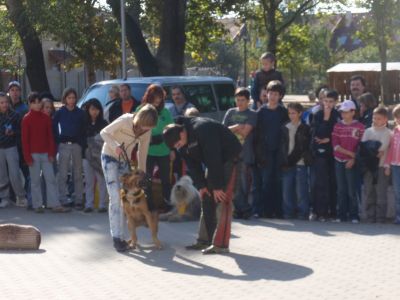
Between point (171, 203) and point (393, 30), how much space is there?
38334mm

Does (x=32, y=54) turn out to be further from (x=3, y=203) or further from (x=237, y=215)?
(x=237, y=215)

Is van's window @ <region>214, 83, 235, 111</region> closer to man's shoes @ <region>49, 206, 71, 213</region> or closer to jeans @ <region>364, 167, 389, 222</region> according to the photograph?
man's shoes @ <region>49, 206, 71, 213</region>

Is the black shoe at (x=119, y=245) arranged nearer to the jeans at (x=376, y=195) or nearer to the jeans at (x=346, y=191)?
the jeans at (x=346, y=191)

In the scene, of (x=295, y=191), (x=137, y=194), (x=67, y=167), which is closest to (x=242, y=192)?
(x=295, y=191)

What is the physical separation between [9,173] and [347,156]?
5496 millimetres

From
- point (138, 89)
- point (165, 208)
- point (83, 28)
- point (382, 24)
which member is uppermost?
point (382, 24)

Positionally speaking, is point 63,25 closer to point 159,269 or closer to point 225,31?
point 159,269

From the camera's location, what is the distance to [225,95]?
55.5ft

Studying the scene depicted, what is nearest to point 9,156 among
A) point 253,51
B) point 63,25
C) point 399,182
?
point 399,182

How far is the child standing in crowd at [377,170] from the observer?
1179cm

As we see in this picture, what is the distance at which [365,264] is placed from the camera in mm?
9188

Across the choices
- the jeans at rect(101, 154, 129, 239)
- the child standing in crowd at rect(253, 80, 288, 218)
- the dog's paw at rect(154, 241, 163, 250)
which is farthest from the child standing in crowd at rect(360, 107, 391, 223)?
the jeans at rect(101, 154, 129, 239)

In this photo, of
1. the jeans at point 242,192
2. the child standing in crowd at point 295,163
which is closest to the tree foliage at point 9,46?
the jeans at point 242,192

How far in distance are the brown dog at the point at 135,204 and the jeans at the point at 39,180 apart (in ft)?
11.4
